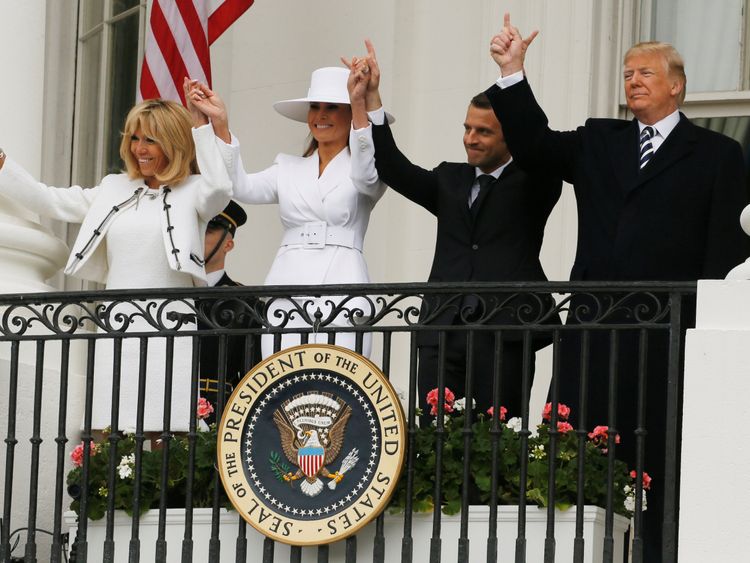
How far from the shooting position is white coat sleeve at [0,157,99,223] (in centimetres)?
916

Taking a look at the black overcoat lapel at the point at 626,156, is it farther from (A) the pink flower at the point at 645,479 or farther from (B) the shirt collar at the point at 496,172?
(A) the pink flower at the point at 645,479

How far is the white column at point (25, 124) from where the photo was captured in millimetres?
9469

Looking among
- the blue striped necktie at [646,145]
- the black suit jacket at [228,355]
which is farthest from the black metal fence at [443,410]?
the blue striped necktie at [646,145]

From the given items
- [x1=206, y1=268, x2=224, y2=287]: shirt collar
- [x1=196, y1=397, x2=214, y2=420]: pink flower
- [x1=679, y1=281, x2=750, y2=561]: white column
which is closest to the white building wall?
[x1=206, y1=268, x2=224, y2=287]: shirt collar

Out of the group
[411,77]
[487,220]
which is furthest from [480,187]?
[411,77]

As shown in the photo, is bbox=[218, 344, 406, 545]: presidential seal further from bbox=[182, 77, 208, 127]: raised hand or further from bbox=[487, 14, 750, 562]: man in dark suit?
bbox=[182, 77, 208, 127]: raised hand

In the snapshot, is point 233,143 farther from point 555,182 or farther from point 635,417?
point 635,417

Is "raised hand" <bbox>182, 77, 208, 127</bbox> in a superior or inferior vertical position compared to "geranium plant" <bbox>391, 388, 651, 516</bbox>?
superior

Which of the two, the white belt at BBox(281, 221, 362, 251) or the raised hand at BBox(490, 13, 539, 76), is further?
the white belt at BBox(281, 221, 362, 251)

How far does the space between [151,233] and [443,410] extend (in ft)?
5.76

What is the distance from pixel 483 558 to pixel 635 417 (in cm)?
88

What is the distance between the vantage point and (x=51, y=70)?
1270cm

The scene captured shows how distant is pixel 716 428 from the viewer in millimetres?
7359

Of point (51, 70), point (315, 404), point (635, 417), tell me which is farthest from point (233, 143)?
point (51, 70)
